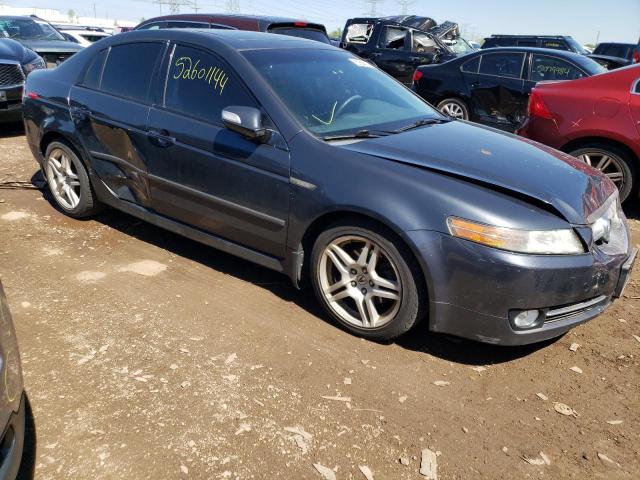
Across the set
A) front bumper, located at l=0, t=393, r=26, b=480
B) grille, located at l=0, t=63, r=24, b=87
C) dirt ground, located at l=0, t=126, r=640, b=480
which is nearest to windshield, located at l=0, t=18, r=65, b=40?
grille, located at l=0, t=63, r=24, b=87

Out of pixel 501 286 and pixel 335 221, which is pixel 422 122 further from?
pixel 501 286

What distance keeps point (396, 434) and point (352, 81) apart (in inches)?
95.4

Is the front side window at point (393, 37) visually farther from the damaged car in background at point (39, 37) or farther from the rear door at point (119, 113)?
the rear door at point (119, 113)

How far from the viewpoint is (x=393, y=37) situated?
39.6 feet

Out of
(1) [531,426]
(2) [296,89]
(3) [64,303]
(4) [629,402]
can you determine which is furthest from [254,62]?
(4) [629,402]

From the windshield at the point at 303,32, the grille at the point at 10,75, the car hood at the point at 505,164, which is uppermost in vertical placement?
the windshield at the point at 303,32

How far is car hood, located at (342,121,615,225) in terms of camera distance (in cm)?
286

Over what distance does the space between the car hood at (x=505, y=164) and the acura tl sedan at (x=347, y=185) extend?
0.01 metres

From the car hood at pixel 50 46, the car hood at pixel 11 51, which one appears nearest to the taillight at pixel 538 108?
the car hood at pixel 11 51

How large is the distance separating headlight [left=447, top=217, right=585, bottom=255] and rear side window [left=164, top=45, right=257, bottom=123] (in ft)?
4.85

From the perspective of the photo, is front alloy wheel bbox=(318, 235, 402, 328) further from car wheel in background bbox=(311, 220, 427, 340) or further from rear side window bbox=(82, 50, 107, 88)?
rear side window bbox=(82, 50, 107, 88)

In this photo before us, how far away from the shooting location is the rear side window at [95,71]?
4279 mm

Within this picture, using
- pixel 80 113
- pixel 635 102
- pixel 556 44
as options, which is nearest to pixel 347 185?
pixel 80 113

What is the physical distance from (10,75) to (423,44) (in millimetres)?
8085
